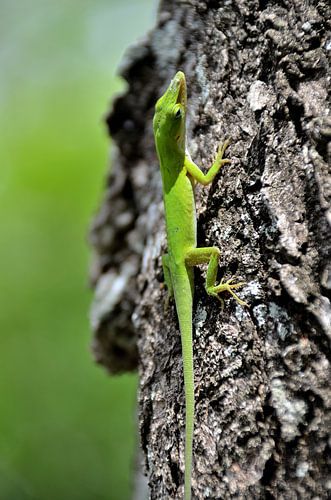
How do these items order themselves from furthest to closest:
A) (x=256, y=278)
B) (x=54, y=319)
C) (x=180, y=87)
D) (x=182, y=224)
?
(x=54, y=319)
(x=180, y=87)
(x=182, y=224)
(x=256, y=278)

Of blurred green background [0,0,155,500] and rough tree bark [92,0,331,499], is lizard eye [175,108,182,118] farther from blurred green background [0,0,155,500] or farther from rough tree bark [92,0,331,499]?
blurred green background [0,0,155,500]

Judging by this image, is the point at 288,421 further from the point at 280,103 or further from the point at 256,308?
the point at 280,103

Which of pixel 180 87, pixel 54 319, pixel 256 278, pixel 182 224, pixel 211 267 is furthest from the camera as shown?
pixel 54 319

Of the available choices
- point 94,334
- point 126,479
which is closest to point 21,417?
point 126,479

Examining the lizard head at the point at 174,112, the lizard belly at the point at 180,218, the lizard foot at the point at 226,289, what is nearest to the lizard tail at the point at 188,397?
the lizard foot at the point at 226,289

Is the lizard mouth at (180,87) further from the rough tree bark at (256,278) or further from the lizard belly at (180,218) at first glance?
the lizard belly at (180,218)

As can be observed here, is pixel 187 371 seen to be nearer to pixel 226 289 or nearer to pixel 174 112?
pixel 226 289

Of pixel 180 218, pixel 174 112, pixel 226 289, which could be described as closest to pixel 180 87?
pixel 174 112

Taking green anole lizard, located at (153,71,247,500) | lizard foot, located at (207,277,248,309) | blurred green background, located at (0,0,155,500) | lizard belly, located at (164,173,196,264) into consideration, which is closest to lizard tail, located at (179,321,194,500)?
green anole lizard, located at (153,71,247,500)
